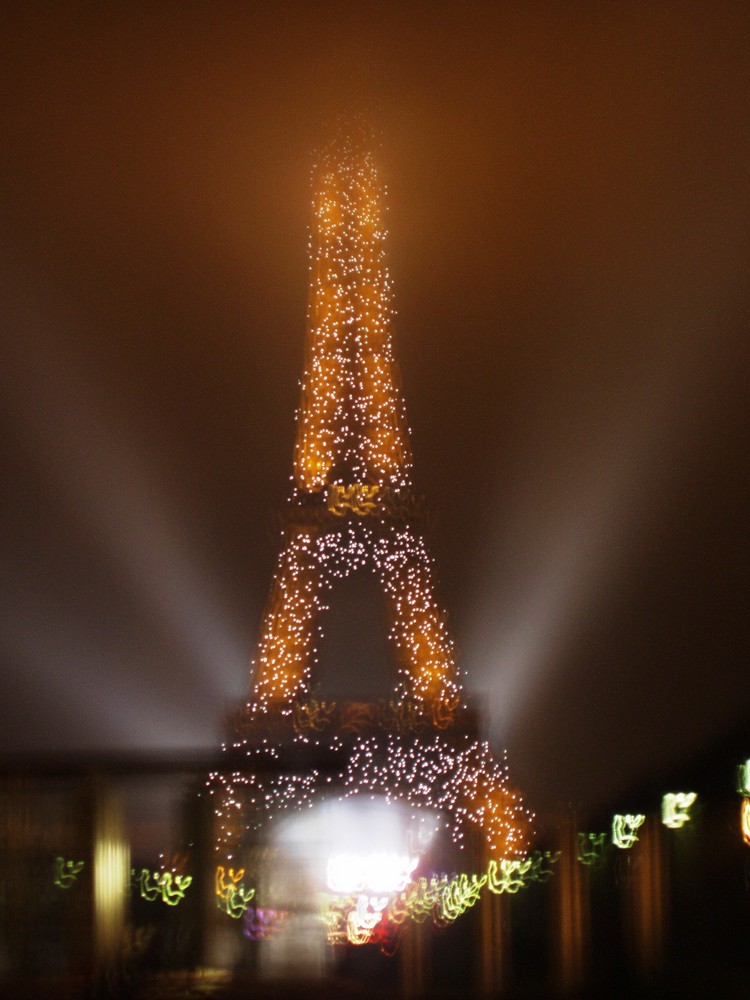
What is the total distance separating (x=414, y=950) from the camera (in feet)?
29.7

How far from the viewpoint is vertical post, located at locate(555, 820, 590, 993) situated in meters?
8.70

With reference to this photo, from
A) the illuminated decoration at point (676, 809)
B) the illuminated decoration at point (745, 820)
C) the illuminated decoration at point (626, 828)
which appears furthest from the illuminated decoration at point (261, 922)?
the illuminated decoration at point (745, 820)

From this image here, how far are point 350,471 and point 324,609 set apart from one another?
2.05m

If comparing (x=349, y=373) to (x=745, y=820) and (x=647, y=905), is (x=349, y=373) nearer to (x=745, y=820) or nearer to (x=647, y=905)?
(x=745, y=820)

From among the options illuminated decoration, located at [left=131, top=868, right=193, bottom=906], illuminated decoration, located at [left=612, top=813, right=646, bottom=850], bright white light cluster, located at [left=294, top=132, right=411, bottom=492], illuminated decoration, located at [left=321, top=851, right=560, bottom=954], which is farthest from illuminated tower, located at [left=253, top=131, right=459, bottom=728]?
illuminated decoration, located at [left=131, top=868, right=193, bottom=906]

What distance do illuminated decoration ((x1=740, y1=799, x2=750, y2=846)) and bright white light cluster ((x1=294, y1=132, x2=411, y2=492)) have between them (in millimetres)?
8232

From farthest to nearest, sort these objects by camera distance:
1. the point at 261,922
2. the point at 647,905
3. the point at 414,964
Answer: the point at 647,905 < the point at 414,964 < the point at 261,922

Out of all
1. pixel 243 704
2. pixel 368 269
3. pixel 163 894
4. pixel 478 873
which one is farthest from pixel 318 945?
pixel 368 269

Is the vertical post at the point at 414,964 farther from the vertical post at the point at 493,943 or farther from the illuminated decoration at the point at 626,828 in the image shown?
the illuminated decoration at the point at 626,828

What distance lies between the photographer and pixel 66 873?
7.25 metres

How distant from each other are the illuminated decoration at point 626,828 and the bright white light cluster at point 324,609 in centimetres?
778

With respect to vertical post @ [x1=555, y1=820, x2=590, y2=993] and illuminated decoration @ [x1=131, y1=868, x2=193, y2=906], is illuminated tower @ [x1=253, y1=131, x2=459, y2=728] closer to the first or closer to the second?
vertical post @ [x1=555, y1=820, x2=590, y2=993]

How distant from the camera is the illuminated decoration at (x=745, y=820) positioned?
492 inches

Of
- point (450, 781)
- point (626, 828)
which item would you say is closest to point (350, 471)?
point (450, 781)
